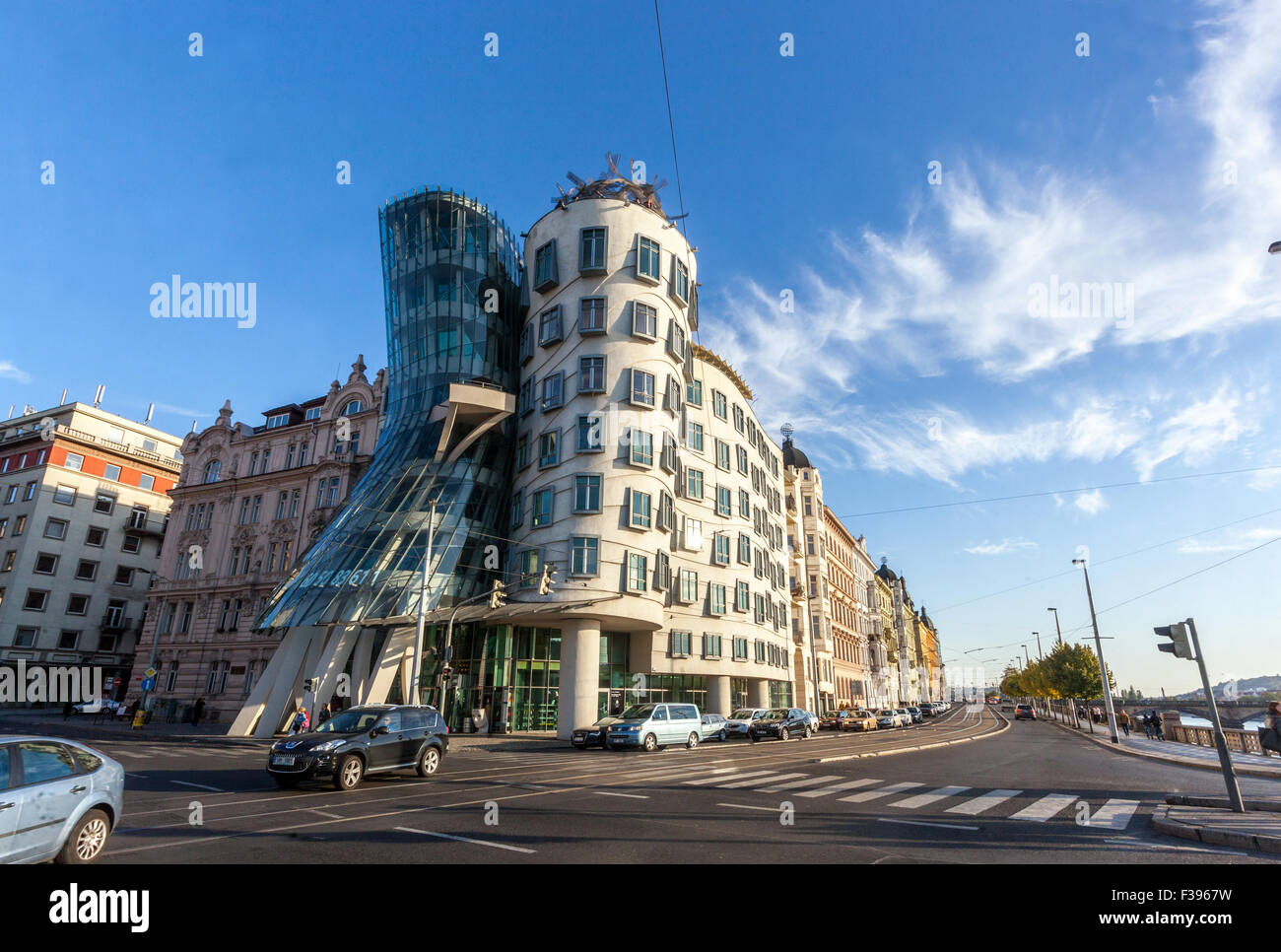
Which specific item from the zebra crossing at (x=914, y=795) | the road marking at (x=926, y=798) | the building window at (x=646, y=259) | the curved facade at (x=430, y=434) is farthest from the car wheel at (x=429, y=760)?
the building window at (x=646, y=259)

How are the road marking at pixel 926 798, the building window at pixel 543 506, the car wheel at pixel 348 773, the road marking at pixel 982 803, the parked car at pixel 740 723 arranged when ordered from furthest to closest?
the parked car at pixel 740 723 < the building window at pixel 543 506 < the car wheel at pixel 348 773 < the road marking at pixel 926 798 < the road marking at pixel 982 803

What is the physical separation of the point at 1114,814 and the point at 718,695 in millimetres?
32847

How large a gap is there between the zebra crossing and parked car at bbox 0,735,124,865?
10.4m

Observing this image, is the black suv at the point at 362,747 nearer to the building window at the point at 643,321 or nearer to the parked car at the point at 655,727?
the parked car at the point at 655,727

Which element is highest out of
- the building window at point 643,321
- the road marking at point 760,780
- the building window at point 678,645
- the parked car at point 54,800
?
the building window at point 643,321

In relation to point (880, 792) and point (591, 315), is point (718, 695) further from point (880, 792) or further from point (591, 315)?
point (880, 792)

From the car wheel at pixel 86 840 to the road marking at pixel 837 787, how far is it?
10894mm

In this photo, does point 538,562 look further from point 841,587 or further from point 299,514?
point 841,587

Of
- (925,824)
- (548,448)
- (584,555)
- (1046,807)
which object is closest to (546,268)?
(548,448)

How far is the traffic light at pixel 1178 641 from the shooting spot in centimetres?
1168

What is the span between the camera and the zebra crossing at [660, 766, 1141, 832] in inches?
432

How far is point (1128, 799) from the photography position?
43.2 ft

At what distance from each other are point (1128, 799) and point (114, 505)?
77.8m

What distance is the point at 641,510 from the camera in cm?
3441
